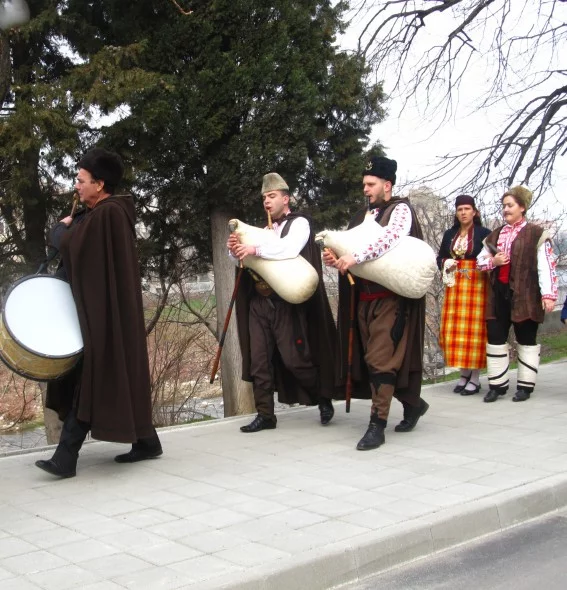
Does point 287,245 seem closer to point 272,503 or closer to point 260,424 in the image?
point 260,424

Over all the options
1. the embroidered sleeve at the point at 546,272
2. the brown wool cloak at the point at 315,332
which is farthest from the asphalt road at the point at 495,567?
the embroidered sleeve at the point at 546,272

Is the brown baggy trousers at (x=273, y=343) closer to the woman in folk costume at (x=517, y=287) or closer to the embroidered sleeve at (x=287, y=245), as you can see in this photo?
the embroidered sleeve at (x=287, y=245)

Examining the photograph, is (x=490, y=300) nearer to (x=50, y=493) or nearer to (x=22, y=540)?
(x=50, y=493)

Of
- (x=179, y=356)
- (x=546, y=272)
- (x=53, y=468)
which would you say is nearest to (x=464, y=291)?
(x=546, y=272)

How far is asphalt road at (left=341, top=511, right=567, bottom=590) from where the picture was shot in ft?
13.2

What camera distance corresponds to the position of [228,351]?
10039 mm

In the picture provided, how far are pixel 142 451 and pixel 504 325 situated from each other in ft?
12.3

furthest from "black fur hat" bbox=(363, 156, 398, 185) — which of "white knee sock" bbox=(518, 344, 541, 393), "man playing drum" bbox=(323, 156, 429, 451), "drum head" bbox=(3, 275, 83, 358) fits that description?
"white knee sock" bbox=(518, 344, 541, 393)

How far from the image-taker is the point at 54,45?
9.52 metres

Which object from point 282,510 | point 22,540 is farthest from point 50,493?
point 282,510

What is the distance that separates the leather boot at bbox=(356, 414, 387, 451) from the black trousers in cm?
226

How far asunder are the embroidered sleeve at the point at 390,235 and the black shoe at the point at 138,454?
191 centimetres

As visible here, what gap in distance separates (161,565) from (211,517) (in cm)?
78

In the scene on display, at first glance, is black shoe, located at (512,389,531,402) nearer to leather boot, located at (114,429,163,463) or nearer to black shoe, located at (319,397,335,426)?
black shoe, located at (319,397,335,426)
